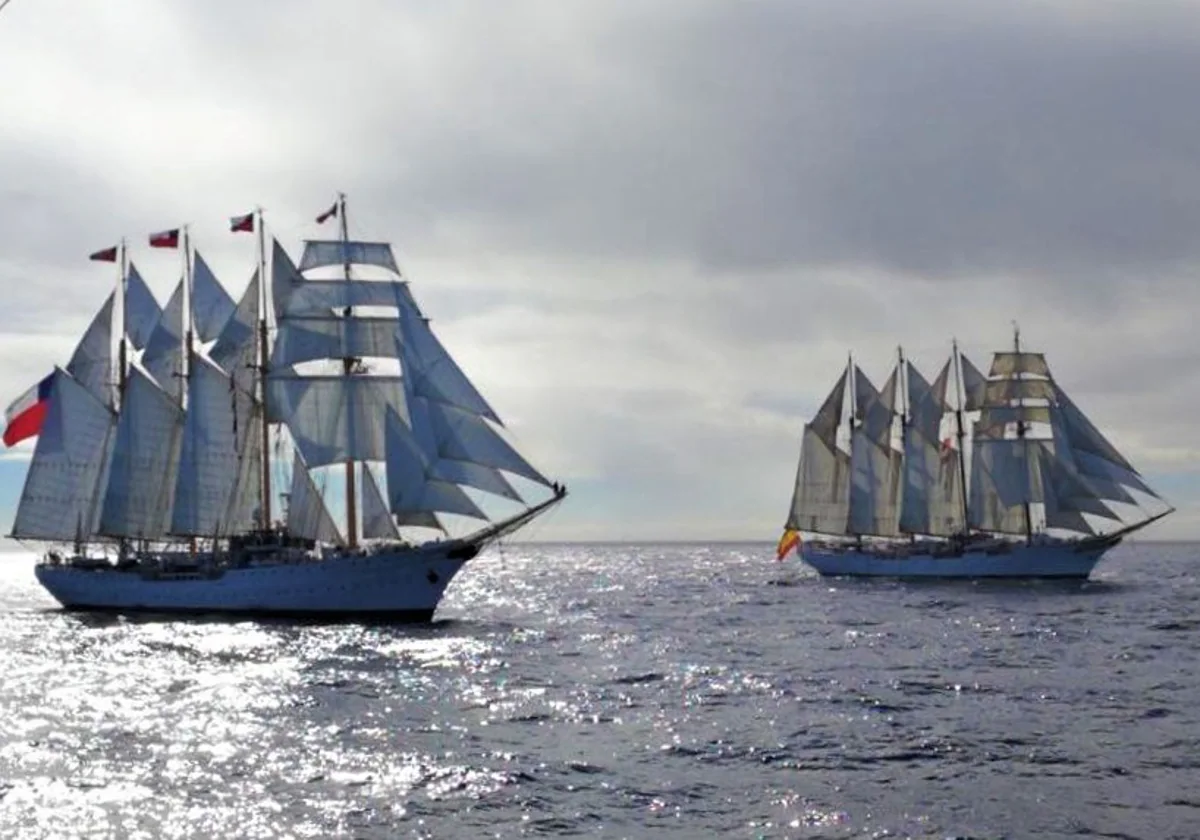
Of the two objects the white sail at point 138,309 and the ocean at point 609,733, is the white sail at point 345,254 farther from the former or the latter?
the ocean at point 609,733

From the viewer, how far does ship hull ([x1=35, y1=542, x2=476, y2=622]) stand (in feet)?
195

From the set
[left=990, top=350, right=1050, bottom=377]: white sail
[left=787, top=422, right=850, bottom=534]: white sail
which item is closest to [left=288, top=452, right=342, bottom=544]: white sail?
[left=787, top=422, right=850, bottom=534]: white sail

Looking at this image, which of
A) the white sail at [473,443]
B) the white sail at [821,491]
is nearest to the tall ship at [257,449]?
→ the white sail at [473,443]

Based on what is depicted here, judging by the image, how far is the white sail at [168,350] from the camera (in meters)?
71.5

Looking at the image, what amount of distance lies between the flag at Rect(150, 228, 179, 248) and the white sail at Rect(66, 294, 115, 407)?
15.5 feet

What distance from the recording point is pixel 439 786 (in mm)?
23094

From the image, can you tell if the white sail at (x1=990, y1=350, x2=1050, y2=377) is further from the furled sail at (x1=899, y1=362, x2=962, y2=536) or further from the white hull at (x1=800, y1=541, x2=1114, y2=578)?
the white hull at (x1=800, y1=541, x2=1114, y2=578)

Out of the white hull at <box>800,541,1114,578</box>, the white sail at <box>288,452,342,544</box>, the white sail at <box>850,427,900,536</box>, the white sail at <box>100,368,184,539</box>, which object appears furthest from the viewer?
the white sail at <box>850,427,900,536</box>

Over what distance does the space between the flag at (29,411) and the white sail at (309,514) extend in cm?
1553

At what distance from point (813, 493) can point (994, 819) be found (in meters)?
88.6

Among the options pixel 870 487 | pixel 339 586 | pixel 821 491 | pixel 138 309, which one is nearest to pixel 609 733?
pixel 339 586

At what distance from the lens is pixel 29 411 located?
69.6 m

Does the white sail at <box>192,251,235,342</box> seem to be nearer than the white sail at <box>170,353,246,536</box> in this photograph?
No

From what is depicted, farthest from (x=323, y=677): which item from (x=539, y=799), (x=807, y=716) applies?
(x=539, y=799)
